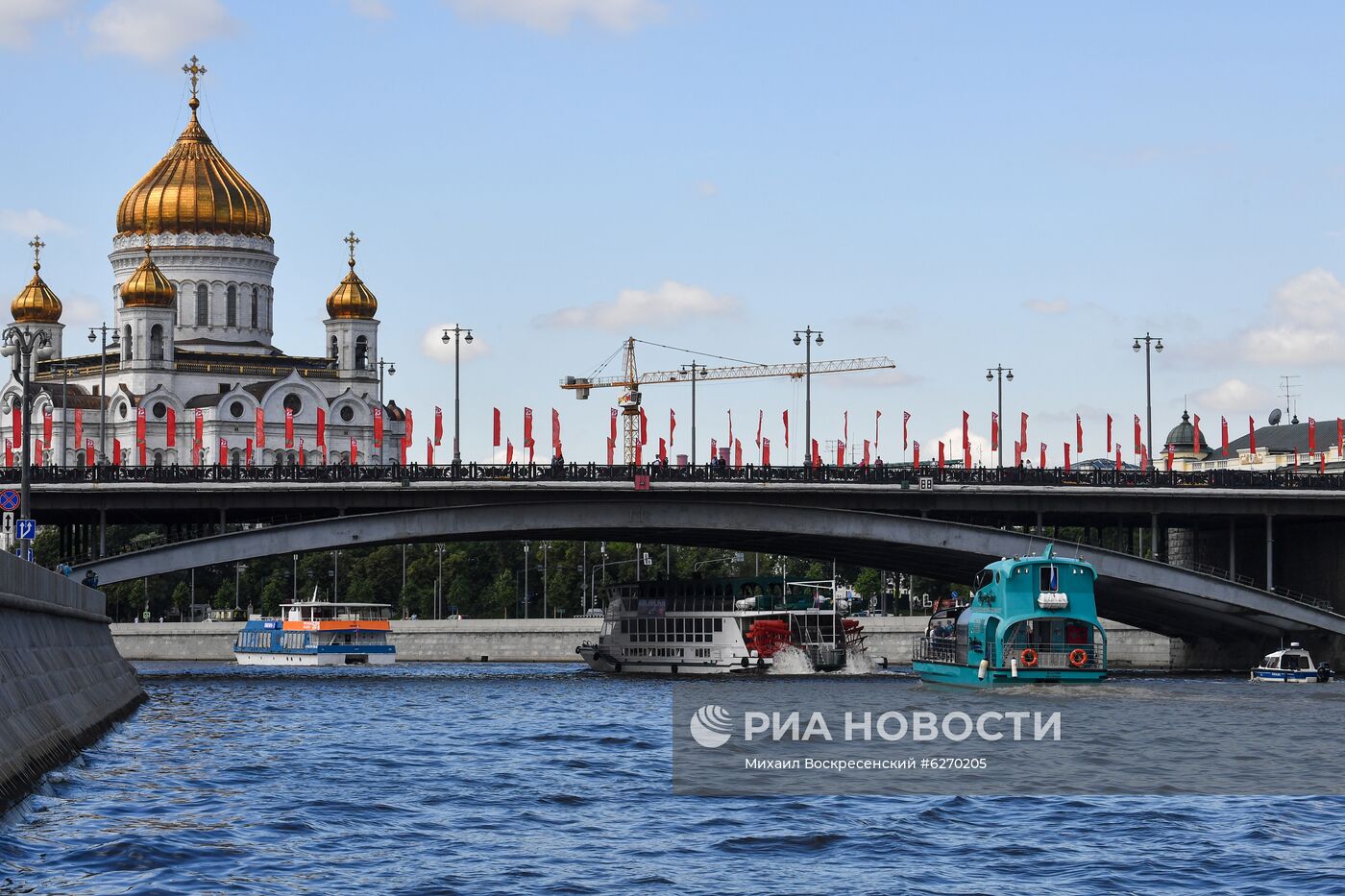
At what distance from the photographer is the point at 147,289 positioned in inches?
5610

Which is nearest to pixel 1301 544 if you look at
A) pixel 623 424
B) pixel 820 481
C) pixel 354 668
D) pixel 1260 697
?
pixel 820 481

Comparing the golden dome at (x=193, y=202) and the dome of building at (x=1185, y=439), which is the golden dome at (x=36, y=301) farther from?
the dome of building at (x=1185, y=439)

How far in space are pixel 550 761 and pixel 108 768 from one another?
851cm

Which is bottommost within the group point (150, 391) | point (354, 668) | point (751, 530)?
point (354, 668)

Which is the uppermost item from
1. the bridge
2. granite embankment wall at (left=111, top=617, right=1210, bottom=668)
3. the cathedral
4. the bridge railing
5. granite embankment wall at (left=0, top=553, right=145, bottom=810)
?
the cathedral

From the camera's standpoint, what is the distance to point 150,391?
14375 centimetres

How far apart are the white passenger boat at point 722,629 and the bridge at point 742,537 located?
3.04m

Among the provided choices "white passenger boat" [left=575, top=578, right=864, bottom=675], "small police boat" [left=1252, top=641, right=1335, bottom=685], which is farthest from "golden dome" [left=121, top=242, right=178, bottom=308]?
"small police boat" [left=1252, top=641, right=1335, bottom=685]

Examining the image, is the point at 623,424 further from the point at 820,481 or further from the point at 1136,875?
the point at 1136,875

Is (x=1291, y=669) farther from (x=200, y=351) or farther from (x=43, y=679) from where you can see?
(x=200, y=351)

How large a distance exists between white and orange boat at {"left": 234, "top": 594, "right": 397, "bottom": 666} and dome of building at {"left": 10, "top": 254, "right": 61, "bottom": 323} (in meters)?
46.8

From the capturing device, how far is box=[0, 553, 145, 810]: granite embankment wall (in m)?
29.8

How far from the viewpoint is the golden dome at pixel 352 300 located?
15300 centimetres

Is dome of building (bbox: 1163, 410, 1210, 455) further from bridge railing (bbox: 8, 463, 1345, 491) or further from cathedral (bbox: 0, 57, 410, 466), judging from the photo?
bridge railing (bbox: 8, 463, 1345, 491)
